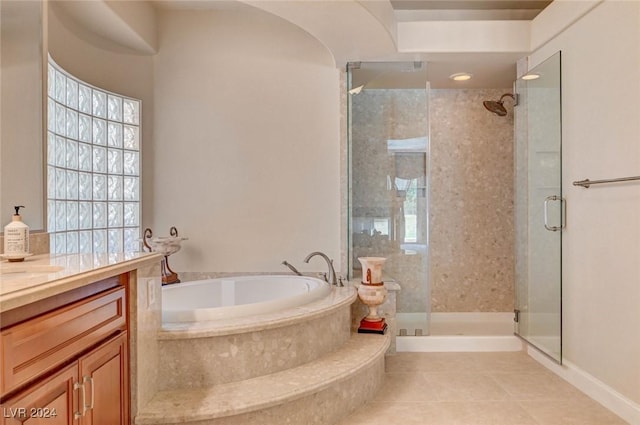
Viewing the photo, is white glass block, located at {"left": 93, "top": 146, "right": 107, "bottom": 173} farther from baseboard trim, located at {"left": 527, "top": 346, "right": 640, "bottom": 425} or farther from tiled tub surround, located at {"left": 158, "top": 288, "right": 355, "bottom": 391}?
baseboard trim, located at {"left": 527, "top": 346, "right": 640, "bottom": 425}

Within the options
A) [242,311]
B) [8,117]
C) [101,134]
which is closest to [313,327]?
[242,311]

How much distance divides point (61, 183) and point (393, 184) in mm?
2499

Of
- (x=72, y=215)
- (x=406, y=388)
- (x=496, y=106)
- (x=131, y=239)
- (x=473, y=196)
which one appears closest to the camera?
(x=406, y=388)

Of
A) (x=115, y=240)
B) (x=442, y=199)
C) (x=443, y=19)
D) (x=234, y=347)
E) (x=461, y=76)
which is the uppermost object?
(x=443, y=19)

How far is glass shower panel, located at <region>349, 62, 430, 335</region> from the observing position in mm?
3352

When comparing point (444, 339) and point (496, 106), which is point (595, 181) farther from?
point (496, 106)

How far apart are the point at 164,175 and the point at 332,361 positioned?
2.19 m

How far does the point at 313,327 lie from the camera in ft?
7.42

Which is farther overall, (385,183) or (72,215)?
(385,183)

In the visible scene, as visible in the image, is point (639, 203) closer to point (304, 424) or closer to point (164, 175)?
point (304, 424)

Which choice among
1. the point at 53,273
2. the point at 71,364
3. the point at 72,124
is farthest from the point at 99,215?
the point at 71,364

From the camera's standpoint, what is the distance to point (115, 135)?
10.8ft

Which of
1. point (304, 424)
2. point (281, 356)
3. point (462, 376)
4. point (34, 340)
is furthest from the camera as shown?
point (462, 376)

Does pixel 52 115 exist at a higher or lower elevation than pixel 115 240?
higher
